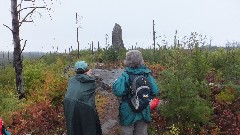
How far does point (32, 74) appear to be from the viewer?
17.4 m

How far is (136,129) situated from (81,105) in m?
1.41

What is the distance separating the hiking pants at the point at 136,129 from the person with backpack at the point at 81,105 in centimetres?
66

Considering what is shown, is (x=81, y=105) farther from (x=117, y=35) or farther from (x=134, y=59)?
(x=117, y=35)

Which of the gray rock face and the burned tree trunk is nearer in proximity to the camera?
the burned tree trunk

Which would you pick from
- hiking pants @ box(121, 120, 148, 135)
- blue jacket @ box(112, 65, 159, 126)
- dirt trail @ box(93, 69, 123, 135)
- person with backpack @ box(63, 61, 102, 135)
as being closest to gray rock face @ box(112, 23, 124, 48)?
dirt trail @ box(93, 69, 123, 135)

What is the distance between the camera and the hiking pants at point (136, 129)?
25.8ft

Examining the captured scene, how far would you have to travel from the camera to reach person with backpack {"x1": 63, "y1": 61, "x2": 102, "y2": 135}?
7.29 metres

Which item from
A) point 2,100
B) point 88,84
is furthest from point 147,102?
point 2,100

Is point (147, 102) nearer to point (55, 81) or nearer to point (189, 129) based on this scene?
point (189, 129)

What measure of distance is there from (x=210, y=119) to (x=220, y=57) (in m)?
7.51

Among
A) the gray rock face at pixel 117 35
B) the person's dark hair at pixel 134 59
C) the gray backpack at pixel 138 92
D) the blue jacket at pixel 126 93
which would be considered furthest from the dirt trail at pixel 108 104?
the gray rock face at pixel 117 35

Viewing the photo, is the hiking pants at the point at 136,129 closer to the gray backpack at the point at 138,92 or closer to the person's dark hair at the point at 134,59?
the gray backpack at the point at 138,92

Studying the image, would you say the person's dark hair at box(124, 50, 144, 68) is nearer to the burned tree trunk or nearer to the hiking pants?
the hiking pants

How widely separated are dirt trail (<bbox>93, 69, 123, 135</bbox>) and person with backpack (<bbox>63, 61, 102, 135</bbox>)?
9.57 feet
